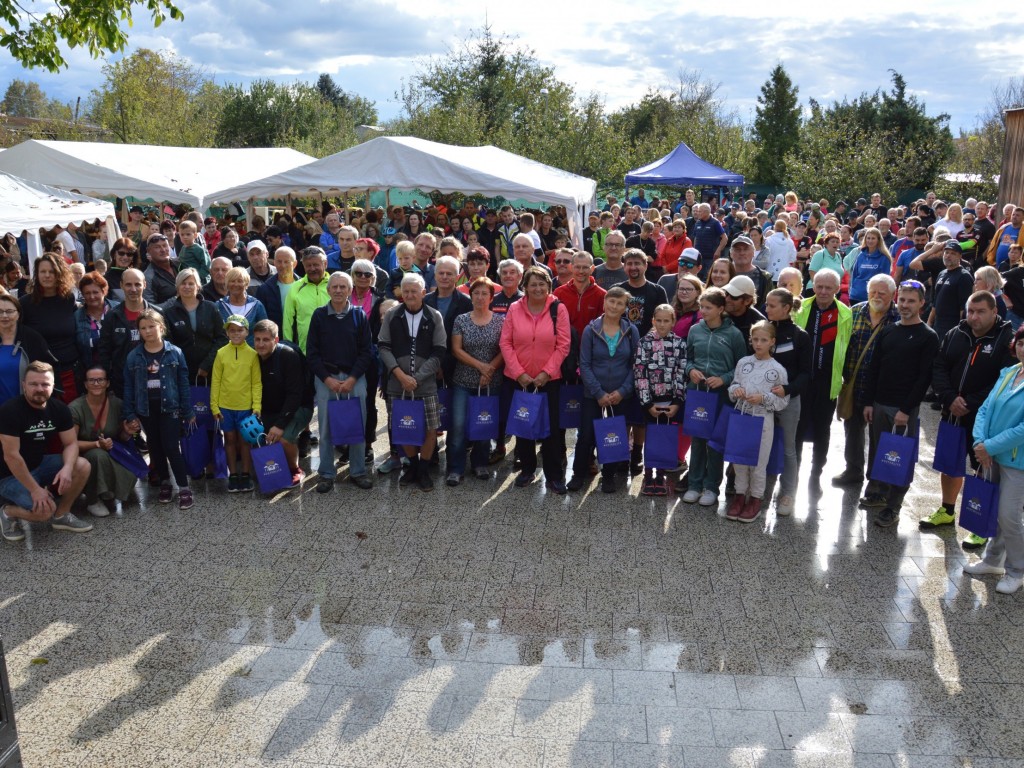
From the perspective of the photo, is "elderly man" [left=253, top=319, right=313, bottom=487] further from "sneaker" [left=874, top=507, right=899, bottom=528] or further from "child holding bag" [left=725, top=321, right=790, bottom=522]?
"sneaker" [left=874, top=507, right=899, bottom=528]

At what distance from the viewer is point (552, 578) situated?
5.39 m

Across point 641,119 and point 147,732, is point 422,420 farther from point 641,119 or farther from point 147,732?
point 641,119

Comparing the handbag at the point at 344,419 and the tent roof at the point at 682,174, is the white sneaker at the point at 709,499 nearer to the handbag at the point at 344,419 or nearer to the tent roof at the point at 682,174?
the handbag at the point at 344,419

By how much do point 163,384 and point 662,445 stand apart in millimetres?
3818

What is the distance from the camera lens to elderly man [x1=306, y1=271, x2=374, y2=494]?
6.70m

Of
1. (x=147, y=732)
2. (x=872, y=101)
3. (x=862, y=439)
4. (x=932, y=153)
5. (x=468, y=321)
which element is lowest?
(x=147, y=732)

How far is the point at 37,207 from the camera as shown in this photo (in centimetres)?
942

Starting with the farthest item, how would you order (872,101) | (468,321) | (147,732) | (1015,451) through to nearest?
(872,101), (468,321), (1015,451), (147,732)

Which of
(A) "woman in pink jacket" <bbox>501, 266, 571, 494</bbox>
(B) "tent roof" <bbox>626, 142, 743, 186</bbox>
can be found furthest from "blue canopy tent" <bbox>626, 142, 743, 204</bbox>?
(A) "woman in pink jacket" <bbox>501, 266, 571, 494</bbox>

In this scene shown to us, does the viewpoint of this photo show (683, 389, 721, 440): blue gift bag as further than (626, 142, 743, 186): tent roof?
No

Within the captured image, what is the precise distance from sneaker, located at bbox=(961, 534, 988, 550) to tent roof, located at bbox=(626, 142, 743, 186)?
17108 mm

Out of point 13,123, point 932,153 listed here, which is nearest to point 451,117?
point 932,153

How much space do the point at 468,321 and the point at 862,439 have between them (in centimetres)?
338

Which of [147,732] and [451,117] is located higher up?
[451,117]
